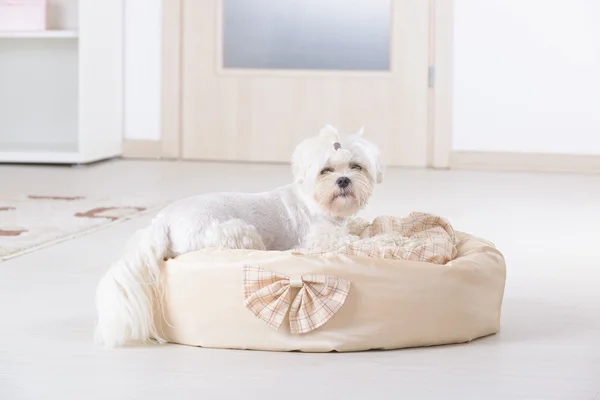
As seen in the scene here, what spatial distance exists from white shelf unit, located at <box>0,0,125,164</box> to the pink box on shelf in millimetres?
100

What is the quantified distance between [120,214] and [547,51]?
104 inches

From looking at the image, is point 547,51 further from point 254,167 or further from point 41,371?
point 41,371

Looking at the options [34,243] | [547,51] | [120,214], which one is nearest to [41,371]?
[34,243]

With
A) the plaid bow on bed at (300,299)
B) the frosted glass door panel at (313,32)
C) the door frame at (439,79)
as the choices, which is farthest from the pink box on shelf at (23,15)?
the plaid bow on bed at (300,299)

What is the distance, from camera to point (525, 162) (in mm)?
5375

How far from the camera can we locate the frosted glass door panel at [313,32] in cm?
541

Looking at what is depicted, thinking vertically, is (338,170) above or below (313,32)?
below

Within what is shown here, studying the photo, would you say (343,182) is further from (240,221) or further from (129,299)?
(129,299)

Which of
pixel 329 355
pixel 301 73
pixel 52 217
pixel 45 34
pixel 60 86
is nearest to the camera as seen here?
pixel 329 355

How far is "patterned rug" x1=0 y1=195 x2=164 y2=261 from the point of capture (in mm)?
3041

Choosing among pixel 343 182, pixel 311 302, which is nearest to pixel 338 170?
pixel 343 182

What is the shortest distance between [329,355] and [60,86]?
414 cm

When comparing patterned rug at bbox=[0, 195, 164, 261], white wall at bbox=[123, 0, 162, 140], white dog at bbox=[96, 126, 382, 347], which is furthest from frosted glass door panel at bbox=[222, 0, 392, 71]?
white dog at bbox=[96, 126, 382, 347]

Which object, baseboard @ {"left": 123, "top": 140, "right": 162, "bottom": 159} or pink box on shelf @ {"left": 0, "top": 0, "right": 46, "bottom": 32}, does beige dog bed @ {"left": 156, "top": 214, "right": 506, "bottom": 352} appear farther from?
baseboard @ {"left": 123, "top": 140, "right": 162, "bottom": 159}
